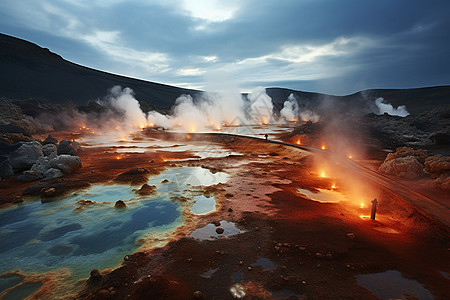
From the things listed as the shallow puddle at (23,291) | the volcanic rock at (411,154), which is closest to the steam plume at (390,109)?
the volcanic rock at (411,154)

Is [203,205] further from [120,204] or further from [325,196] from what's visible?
[325,196]

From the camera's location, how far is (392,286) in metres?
4.94

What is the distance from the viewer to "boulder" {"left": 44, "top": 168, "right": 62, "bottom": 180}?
13587 mm

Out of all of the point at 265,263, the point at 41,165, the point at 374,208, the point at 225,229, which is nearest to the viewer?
the point at 265,263

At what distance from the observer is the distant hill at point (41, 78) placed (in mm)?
78750

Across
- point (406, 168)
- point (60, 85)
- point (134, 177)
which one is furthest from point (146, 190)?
point (60, 85)

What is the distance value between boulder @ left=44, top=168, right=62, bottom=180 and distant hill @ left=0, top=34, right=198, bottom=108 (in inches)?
2450

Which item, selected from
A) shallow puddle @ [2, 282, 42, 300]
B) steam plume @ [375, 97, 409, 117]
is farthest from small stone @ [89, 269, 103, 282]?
steam plume @ [375, 97, 409, 117]

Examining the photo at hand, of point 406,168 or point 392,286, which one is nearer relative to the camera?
point 392,286

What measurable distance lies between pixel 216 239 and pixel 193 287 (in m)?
2.09

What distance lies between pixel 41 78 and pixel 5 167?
3948 inches

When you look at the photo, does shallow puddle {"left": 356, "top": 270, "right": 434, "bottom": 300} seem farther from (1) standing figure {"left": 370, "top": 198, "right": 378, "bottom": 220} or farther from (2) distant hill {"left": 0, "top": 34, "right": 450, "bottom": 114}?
(2) distant hill {"left": 0, "top": 34, "right": 450, "bottom": 114}

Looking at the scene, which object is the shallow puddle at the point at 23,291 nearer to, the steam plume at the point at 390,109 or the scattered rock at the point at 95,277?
the scattered rock at the point at 95,277

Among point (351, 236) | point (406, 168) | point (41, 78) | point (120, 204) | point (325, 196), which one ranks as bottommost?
point (120, 204)
